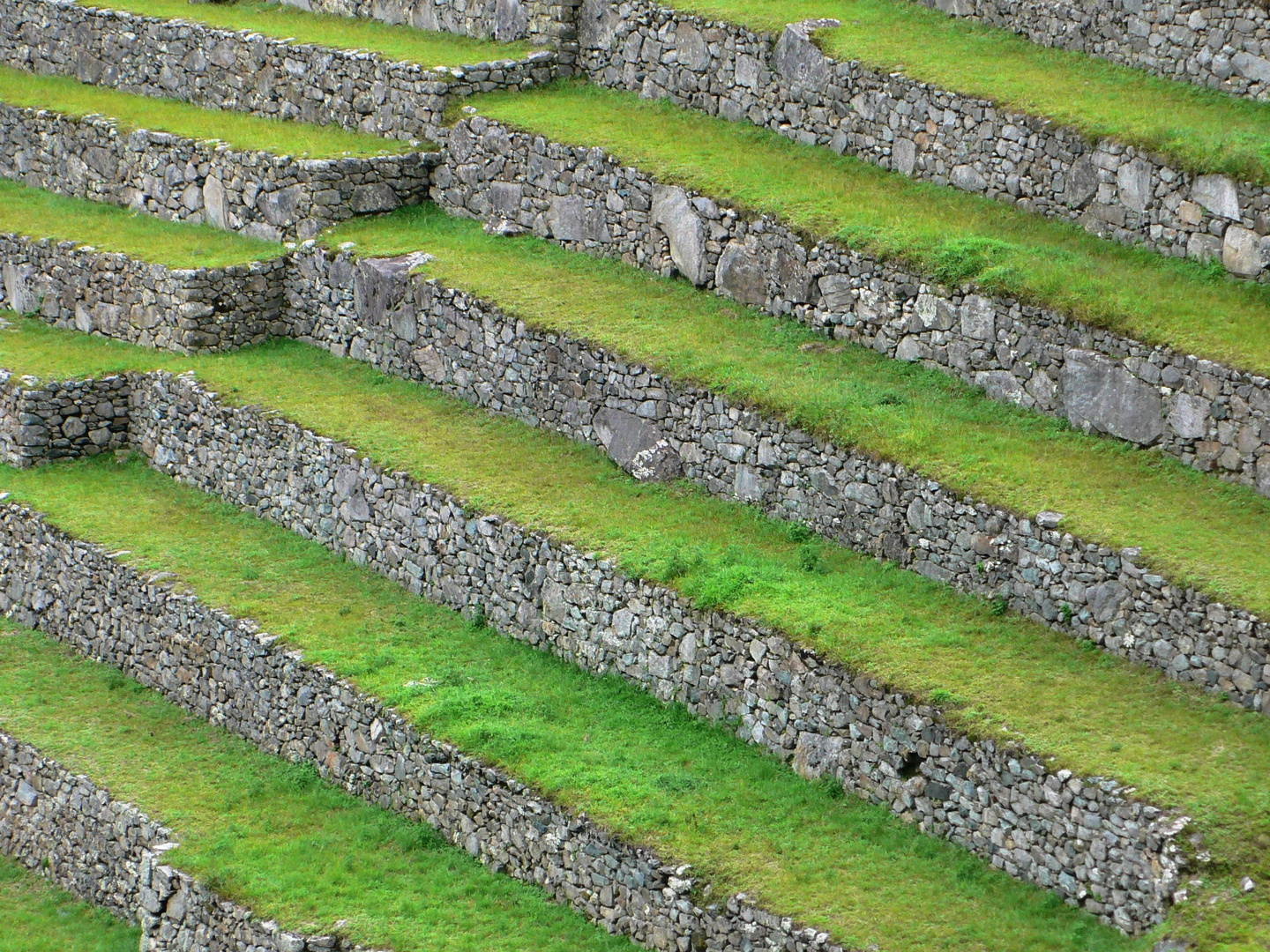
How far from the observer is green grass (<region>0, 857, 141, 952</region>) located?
22719 mm

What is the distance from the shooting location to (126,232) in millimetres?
32406

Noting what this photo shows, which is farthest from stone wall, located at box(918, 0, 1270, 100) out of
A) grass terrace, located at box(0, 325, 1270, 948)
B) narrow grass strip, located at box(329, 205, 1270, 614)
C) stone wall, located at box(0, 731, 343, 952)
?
stone wall, located at box(0, 731, 343, 952)

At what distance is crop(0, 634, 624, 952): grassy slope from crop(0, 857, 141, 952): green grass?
56.6 inches

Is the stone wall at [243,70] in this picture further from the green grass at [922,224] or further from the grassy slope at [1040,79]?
the grassy slope at [1040,79]

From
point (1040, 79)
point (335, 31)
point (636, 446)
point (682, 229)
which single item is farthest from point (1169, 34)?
point (335, 31)

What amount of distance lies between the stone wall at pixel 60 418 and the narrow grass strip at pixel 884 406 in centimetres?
399

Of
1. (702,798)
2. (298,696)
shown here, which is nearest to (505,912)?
(702,798)

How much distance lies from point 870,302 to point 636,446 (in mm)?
3349

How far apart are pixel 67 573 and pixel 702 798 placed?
10.2 meters

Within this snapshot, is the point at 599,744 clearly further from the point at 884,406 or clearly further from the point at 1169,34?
the point at 1169,34

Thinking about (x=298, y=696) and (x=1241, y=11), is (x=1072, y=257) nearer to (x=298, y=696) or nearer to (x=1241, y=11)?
(x=1241, y=11)

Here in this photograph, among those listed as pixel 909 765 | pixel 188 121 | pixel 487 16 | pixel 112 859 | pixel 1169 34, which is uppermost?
pixel 1169 34

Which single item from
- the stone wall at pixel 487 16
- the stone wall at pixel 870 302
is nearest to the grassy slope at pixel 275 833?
the stone wall at pixel 870 302

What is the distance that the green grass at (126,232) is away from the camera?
101 ft
